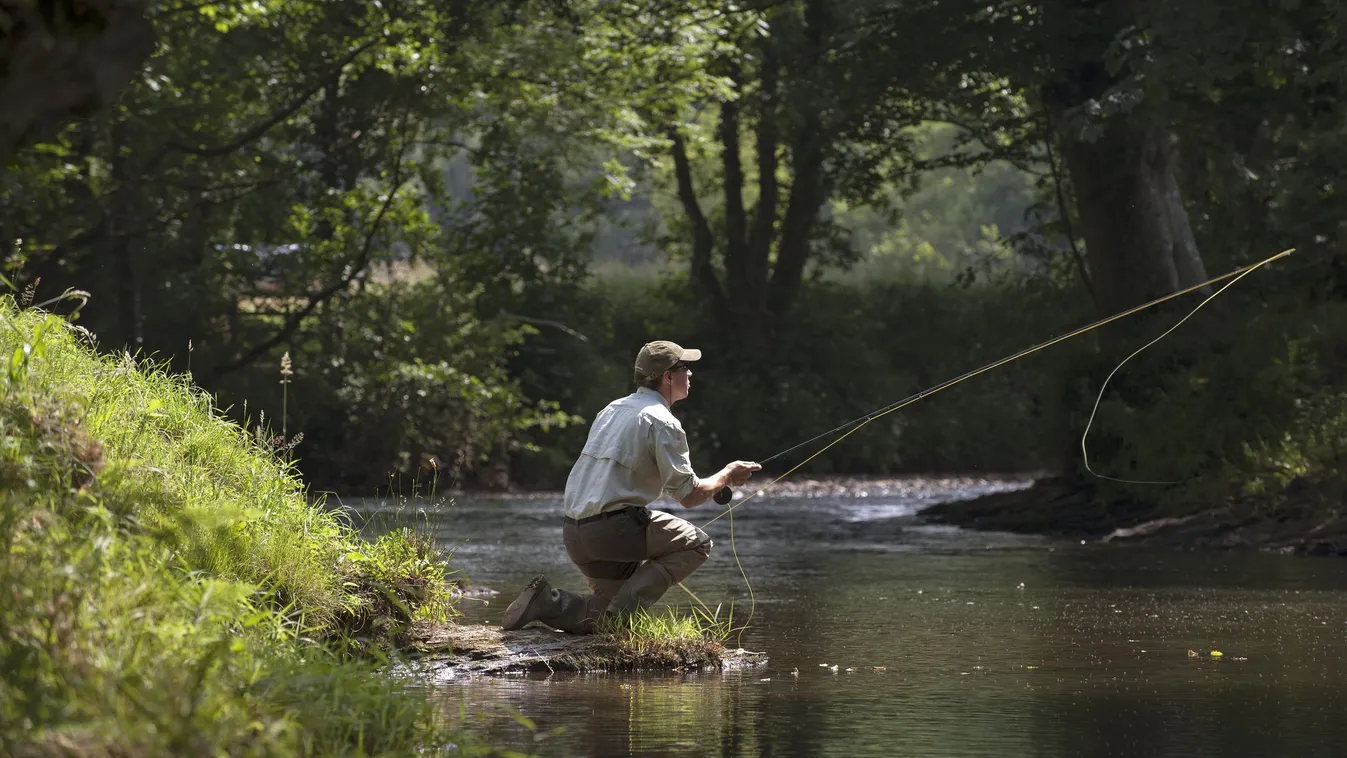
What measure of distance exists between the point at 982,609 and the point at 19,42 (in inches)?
289

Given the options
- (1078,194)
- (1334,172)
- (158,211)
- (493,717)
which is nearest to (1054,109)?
(1078,194)

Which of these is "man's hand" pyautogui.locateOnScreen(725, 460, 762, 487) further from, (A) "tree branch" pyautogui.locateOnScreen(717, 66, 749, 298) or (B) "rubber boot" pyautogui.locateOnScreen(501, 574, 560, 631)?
(A) "tree branch" pyautogui.locateOnScreen(717, 66, 749, 298)

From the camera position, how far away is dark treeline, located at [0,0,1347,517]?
1814 cm

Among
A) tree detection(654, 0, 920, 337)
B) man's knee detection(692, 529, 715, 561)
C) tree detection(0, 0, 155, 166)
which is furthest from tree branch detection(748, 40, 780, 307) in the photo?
tree detection(0, 0, 155, 166)

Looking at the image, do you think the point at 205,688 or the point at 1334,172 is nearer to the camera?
the point at 205,688

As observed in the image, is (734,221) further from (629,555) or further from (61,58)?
(61,58)

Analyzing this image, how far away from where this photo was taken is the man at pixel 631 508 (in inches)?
328

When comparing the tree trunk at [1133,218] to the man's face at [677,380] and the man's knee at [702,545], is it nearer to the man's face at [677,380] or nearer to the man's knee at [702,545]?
the man's face at [677,380]

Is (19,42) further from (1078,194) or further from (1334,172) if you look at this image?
(1078,194)

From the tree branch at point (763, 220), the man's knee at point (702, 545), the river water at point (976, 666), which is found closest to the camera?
the river water at point (976, 666)

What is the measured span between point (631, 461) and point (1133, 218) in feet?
41.5

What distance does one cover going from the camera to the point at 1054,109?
66.9ft

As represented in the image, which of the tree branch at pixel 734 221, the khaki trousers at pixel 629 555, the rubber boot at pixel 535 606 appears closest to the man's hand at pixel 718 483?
the khaki trousers at pixel 629 555

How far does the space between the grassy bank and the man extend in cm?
63
